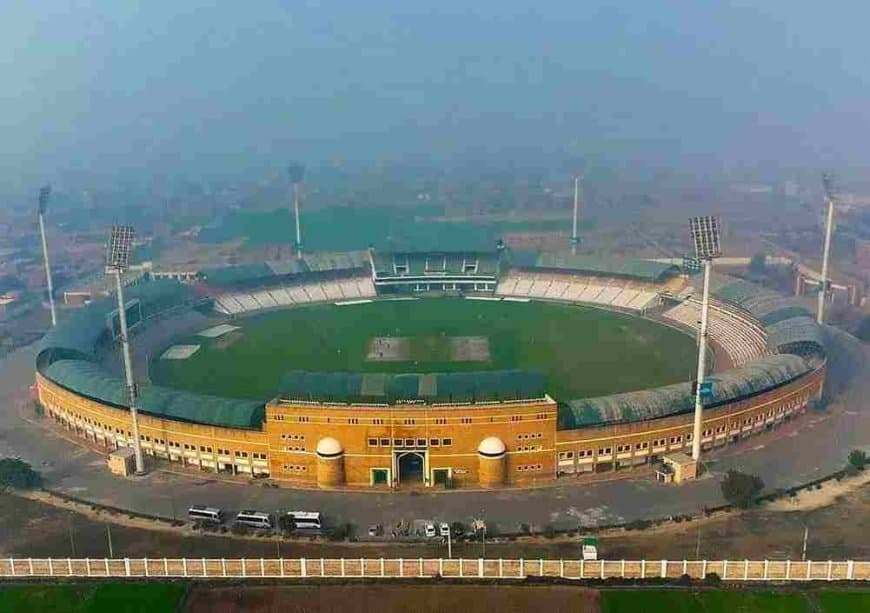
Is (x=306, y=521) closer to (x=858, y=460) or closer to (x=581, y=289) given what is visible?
(x=858, y=460)

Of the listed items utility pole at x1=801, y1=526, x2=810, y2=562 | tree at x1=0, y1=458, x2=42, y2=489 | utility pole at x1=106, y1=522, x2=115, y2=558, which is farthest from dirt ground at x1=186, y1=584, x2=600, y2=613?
tree at x1=0, y1=458, x2=42, y2=489

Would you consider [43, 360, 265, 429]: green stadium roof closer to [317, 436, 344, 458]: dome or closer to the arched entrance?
[317, 436, 344, 458]: dome

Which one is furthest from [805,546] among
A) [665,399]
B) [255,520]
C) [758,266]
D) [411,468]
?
[758,266]

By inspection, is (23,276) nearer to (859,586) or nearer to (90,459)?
(90,459)

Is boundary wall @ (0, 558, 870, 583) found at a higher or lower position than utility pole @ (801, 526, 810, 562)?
higher

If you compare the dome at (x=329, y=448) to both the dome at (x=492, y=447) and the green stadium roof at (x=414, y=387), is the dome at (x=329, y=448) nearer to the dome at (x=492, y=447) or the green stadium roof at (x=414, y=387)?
the green stadium roof at (x=414, y=387)

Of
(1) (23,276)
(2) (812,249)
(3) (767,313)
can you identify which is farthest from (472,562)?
(2) (812,249)

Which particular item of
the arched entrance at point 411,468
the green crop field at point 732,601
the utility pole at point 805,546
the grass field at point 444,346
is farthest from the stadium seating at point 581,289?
the green crop field at point 732,601
